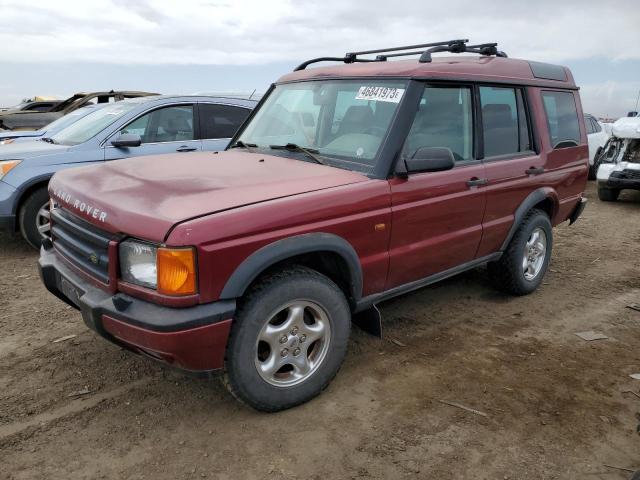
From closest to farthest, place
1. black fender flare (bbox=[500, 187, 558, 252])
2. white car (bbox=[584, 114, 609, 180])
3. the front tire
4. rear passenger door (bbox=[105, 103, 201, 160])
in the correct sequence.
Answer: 1. the front tire
2. black fender flare (bbox=[500, 187, 558, 252])
3. rear passenger door (bbox=[105, 103, 201, 160])
4. white car (bbox=[584, 114, 609, 180])

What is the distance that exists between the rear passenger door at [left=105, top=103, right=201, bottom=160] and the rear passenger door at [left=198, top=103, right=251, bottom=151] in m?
0.12

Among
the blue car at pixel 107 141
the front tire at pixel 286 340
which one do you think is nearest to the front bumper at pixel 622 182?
the blue car at pixel 107 141

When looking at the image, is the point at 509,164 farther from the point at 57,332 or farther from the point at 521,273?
the point at 57,332

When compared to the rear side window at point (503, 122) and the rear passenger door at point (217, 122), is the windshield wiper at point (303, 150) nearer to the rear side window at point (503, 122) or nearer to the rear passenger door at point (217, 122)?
the rear side window at point (503, 122)

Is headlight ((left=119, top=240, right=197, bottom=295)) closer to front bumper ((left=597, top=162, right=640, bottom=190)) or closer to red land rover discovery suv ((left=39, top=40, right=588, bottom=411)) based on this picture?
red land rover discovery suv ((left=39, top=40, right=588, bottom=411))

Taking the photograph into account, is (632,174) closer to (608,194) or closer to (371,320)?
(608,194)

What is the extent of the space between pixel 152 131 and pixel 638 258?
5933mm

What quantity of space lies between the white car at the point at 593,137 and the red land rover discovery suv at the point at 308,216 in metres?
8.70

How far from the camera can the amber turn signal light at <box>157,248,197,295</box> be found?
234cm

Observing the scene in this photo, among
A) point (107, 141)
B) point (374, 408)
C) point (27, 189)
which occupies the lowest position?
point (374, 408)

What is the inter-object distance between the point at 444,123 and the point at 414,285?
1.14 metres

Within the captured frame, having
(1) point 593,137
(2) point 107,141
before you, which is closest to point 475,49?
(2) point 107,141

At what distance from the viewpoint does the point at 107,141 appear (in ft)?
19.4

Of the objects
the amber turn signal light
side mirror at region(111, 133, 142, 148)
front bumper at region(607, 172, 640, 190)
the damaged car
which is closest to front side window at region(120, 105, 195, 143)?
side mirror at region(111, 133, 142, 148)
